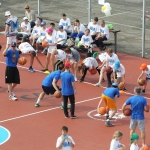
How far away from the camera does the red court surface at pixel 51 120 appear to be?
1775cm

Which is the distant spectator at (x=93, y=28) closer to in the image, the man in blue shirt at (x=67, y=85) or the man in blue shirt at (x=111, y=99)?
the man in blue shirt at (x=67, y=85)

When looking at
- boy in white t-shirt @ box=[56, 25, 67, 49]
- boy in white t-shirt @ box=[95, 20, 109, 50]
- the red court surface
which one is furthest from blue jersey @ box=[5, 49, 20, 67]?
boy in white t-shirt @ box=[95, 20, 109, 50]

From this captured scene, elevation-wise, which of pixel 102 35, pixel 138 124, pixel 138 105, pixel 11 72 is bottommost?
pixel 138 124

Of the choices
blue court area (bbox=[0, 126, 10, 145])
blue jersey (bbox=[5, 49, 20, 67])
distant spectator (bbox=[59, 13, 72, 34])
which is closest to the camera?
blue court area (bbox=[0, 126, 10, 145])

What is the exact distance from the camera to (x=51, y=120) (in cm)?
1962

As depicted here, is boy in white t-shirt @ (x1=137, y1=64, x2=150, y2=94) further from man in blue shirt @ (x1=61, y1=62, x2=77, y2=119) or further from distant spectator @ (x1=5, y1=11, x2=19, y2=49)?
distant spectator @ (x1=5, y1=11, x2=19, y2=49)

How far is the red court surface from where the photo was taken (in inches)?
699

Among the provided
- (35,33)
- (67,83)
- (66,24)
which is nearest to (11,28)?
(35,33)

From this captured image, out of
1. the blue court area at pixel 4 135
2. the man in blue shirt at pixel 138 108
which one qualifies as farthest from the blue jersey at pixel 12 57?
the man in blue shirt at pixel 138 108

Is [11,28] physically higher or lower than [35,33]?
higher

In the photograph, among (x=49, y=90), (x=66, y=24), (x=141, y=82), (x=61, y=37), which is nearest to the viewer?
(x=49, y=90)

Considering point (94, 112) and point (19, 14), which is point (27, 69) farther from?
point (19, 14)

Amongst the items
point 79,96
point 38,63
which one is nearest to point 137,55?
point 38,63

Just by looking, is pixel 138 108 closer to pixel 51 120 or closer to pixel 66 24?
pixel 51 120
